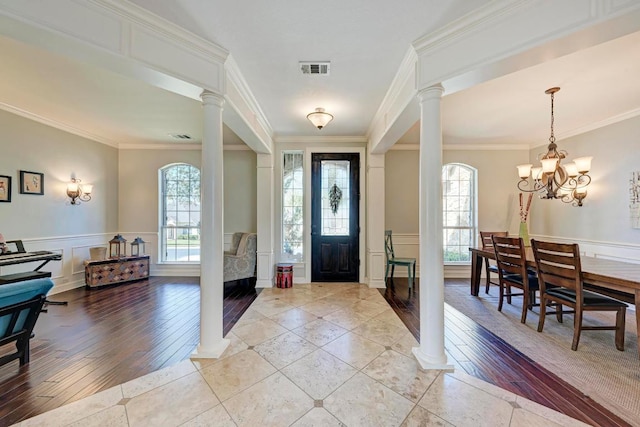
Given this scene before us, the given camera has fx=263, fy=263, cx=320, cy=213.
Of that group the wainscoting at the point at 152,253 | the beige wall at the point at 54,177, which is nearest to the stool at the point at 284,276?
the wainscoting at the point at 152,253

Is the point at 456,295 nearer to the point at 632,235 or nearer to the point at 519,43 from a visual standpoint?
the point at 632,235

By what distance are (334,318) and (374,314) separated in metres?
0.55

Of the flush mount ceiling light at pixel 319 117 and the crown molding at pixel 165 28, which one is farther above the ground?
the crown molding at pixel 165 28

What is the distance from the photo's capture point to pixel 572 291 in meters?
2.81

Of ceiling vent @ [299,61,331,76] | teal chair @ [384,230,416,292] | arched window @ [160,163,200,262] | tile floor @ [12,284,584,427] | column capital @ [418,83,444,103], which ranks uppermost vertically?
ceiling vent @ [299,61,331,76]

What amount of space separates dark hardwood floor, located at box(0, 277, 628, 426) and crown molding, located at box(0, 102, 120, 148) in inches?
109

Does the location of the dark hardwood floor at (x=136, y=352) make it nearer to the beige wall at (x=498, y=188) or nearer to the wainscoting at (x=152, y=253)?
the wainscoting at (x=152, y=253)

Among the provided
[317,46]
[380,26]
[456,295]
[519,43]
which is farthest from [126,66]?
[456,295]

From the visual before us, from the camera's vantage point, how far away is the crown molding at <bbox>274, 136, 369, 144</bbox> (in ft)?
16.7

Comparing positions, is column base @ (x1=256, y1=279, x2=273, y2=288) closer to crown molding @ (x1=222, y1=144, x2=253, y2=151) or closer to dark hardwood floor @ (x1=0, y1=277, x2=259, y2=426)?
dark hardwood floor @ (x1=0, y1=277, x2=259, y2=426)

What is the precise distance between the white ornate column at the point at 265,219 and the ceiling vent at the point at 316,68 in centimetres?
238

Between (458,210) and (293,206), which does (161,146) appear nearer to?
(293,206)

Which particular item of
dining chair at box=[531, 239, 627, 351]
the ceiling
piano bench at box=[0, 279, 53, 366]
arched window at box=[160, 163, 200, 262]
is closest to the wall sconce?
the ceiling

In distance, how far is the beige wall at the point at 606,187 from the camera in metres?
3.82
